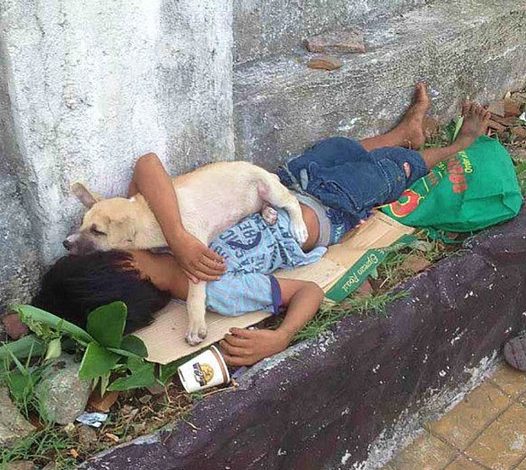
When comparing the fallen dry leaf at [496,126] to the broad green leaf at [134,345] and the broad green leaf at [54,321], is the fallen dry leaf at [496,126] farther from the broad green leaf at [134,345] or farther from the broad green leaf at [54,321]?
the broad green leaf at [54,321]

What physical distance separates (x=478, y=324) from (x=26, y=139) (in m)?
1.95

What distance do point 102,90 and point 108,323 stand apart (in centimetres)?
74

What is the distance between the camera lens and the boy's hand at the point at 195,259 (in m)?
2.71

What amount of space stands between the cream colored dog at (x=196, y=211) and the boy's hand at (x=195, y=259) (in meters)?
0.04

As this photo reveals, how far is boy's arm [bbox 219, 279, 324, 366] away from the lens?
2656 millimetres

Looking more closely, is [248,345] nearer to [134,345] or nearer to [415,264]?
[134,345]

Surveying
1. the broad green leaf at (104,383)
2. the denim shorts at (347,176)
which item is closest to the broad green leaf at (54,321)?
the broad green leaf at (104,383)

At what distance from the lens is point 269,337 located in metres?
2.68

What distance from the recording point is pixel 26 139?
2488mm

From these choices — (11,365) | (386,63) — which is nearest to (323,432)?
(11,365)

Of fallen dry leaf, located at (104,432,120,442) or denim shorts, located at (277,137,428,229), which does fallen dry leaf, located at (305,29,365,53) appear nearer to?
denim shorts, located at (277,137,428,229)

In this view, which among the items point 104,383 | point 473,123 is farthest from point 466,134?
point 104,383

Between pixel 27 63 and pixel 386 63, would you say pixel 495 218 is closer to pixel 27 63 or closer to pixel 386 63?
pixel 386 63

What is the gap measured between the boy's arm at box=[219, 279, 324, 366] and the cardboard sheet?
101mm
